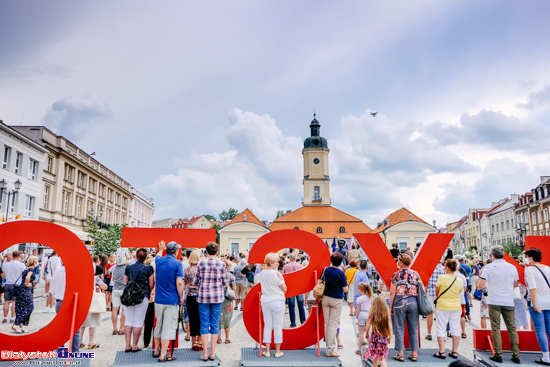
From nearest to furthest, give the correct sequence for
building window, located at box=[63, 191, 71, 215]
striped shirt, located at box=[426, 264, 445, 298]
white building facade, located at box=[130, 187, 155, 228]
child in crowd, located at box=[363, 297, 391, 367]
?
1. child in crowd, located at box=[363, 297, 391, 367]
2. striped shirt, located at box=[426, 264, 445, 298]
3. building window, located at box=[63, 191, 71, 215]
4. white building facade, located at box=[130, 187, 155, 228]

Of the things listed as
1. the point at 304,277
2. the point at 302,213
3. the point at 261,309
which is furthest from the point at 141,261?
the point at 302,213

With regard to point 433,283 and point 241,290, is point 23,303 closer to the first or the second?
point 241,290

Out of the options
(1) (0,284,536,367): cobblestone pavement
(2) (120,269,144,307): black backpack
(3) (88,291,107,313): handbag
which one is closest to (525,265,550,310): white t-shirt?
(1) (0,284,536,367): cobblestone pavement

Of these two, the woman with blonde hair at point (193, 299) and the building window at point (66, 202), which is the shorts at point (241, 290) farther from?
the building window at point (66, 202)

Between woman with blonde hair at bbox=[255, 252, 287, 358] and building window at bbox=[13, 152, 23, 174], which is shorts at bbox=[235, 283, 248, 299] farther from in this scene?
building window at bbox=[13, 152, 23, 174]

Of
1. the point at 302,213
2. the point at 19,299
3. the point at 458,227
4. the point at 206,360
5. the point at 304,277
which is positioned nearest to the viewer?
the point at 206,360

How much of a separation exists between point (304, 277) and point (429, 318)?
3.72 meters

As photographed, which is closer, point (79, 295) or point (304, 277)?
point (79, 295)

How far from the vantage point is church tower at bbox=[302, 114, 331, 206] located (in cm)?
7444

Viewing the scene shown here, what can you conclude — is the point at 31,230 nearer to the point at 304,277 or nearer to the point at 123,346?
the point at 123,346

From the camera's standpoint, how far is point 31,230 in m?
6.70

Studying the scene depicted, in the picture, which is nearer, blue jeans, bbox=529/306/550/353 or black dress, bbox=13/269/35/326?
blue jeans, bbox=529/306/550/353

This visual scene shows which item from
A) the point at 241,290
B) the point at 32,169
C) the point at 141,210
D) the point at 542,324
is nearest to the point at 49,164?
the point at 32,169

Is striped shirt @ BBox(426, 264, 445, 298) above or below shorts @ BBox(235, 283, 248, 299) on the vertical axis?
above
